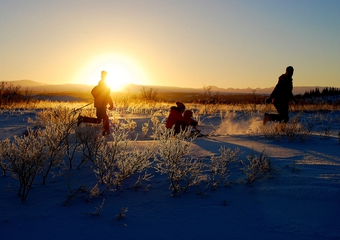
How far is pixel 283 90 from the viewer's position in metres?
9.67

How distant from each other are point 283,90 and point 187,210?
23.7 feet

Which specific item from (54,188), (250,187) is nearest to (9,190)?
(54,188)

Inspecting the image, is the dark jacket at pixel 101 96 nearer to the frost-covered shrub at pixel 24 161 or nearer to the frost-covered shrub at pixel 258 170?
the frost-covered shrub at pixel 24 161

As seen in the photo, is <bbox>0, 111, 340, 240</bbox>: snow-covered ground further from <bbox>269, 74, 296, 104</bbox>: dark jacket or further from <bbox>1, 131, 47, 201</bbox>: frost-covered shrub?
<bbox>269, 74, 296, 104</bbox>: dark jacket

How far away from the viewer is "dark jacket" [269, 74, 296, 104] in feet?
31.6

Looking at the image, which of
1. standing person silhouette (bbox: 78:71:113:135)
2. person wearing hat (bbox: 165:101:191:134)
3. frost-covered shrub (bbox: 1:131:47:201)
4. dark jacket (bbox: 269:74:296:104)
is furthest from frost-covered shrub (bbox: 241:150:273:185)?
standing person silhouette (bbox: 78:71:113:135)

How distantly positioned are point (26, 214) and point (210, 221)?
1856 millimetres

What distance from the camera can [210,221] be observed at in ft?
10.5

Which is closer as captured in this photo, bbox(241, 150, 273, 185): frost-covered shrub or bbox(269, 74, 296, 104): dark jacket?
bbox(241, 150, 273, 185): frost-covered shrub

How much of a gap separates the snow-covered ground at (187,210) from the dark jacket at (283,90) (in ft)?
17.3

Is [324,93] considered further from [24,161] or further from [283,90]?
[24,161]

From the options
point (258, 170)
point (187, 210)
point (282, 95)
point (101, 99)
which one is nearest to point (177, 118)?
point (101, 99)

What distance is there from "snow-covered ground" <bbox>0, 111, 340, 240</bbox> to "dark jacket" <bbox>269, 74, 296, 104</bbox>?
17.3 feet

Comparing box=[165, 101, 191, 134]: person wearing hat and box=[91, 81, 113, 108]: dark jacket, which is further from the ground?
box=[91, 81, 113, 108]: dark jacket
